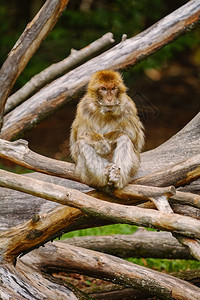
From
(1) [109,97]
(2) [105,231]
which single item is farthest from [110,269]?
(2) [105,231]

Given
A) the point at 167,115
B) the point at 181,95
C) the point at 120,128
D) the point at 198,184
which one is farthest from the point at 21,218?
the point at 181,95

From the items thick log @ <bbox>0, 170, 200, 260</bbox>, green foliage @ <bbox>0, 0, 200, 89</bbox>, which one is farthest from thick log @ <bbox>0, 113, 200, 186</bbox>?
green foliage @ <bbox>0, 0, 200, 89</bbox>

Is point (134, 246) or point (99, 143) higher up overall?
point (99, 143)

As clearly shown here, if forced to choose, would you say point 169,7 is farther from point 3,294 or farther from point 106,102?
point 3,294

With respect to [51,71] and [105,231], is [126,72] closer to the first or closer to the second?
[51,71]

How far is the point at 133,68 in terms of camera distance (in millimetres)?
9070

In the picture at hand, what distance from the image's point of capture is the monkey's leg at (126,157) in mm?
4595

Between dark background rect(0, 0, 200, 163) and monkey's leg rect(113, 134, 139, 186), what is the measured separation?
3.78 m

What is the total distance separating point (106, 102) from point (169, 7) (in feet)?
27.6

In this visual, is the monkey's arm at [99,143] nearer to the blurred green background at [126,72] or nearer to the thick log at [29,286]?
the thick log at [29,286]

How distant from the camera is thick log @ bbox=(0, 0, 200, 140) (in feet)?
20.1

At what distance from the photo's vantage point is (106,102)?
186 inches

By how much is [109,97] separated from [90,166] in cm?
70

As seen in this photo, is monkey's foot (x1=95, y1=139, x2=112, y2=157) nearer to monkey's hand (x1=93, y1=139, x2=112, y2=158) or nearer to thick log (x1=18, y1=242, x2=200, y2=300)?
monkey's hand (x1=93, y1=139, x2=112, y2=158)
